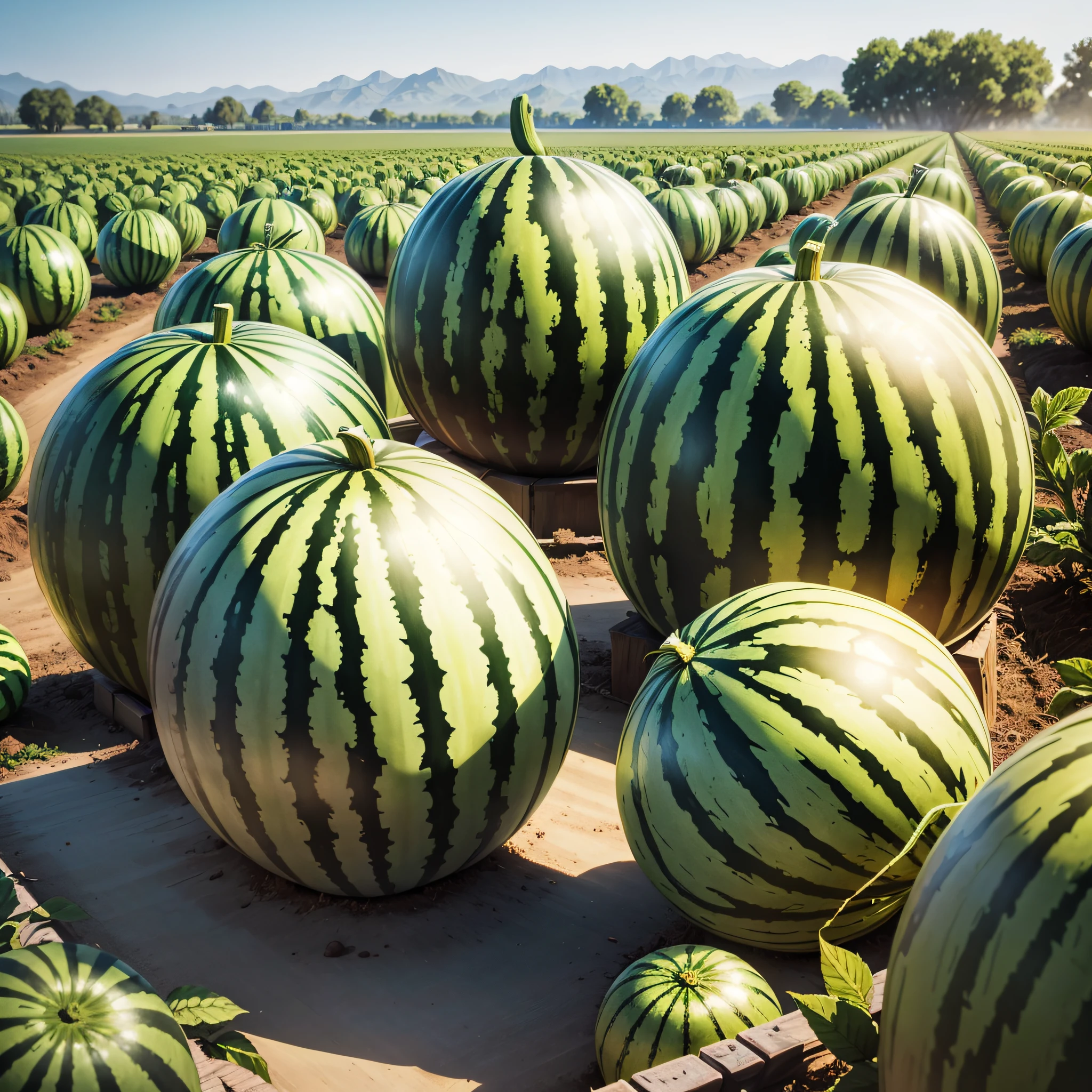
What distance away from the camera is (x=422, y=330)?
5645mm

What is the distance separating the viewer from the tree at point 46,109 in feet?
373

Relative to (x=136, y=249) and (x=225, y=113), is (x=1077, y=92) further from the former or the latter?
(x=136, y=249)

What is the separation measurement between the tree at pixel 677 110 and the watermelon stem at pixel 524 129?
7710 inches

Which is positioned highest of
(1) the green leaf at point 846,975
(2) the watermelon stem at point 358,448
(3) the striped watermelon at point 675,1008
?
(2) the watermelon stem at point 358,448

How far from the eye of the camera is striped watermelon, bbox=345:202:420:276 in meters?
19.2

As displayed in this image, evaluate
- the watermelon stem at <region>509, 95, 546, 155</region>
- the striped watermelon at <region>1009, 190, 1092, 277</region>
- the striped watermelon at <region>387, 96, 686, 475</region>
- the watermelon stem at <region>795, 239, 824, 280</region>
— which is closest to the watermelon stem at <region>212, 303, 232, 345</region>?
the striped watermelon at <region>387, 96, 686, 475</region>

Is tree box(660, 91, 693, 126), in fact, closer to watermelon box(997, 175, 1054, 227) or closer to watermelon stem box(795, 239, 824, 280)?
watermelon box(997, 175, 1054, 227)

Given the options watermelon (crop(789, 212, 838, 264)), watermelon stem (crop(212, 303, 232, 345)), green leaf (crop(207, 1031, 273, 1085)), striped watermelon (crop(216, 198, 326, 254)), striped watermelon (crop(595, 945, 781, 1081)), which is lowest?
green leaf (crop(207, 1031, 273, 1085))

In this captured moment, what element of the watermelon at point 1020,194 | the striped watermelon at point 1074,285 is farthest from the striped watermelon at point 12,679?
the watermelon at point 1020,194

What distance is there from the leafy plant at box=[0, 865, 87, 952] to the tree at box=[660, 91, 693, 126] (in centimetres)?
20014

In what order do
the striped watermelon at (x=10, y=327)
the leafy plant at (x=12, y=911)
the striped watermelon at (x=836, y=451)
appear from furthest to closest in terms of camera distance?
the striped watermelon at (x=10, y=327) < the striped watermelon at (x=836, y=451) < the leafy plant at (x=12, y=911)

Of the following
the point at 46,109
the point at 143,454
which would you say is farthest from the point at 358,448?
the point at 46,109

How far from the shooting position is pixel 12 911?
2.66 m

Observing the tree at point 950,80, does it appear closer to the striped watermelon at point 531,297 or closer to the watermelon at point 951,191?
the watermelon at point 951,191
